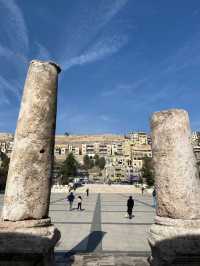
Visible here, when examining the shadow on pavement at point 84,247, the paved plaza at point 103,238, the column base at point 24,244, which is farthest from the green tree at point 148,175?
the column base at point 24,244

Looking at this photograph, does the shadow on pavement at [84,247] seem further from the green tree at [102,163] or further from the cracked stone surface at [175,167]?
the green tree at [102,163]

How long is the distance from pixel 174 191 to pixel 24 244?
8.83ft

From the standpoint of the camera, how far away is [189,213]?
501 cm

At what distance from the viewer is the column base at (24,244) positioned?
4582 millimetres

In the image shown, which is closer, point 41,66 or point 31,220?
point 31,220

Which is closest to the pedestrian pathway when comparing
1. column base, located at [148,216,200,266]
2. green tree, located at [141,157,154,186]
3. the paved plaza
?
the paved plaza

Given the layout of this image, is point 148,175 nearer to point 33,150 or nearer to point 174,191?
Result: point 174,191

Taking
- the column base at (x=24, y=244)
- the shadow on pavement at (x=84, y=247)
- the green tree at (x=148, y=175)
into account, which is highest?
the green tree at (x=148, y=175)

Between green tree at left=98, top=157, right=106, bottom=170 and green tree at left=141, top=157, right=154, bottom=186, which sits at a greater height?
green tree at left=98, top=157, right=106, bottom=170

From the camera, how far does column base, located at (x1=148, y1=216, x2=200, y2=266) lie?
4664mm

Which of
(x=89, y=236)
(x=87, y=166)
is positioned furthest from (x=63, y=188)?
(x=87, y=166)

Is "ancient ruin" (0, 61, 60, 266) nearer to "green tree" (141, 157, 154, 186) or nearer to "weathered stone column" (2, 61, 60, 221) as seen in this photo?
"weathered stone column" (2, 61, 60, 221)

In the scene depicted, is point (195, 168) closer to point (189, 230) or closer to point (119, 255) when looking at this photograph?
point (189, 230)

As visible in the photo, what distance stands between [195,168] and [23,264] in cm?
343
